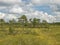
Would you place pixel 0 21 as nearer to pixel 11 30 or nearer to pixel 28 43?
pixel 11 30

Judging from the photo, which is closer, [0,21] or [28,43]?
[28,43]

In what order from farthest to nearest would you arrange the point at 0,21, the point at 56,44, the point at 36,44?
the point at 0,21
the point at 56,44
the point at 36,44

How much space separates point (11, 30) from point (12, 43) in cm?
3944

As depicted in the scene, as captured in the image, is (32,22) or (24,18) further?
(32,22)

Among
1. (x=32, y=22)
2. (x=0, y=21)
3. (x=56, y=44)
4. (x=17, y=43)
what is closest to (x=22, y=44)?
(x=17, y=43)

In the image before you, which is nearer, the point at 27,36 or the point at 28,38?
the point at 28,38

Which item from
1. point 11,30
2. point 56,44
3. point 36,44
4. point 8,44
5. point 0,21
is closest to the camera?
point 8,44

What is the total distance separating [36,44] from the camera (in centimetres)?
3212

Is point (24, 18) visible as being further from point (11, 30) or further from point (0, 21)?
point (11, 30)

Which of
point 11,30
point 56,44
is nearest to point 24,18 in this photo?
point 11,30

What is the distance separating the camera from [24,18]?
308 ft

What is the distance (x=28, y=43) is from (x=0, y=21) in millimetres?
62812

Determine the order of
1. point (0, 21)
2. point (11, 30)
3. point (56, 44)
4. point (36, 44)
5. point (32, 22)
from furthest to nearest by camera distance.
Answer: point (32, 22) < point (0, 21) < point (11, 30) < point (56, 44) < point (36, 44)

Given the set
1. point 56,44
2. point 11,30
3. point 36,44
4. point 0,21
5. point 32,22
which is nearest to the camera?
point 36,44
